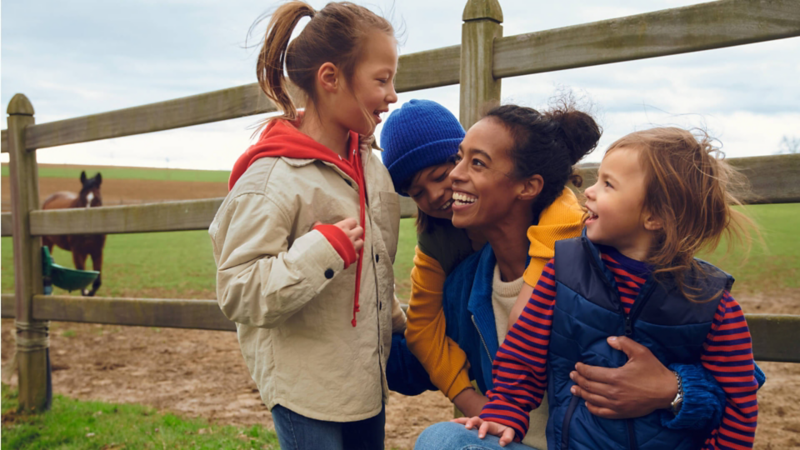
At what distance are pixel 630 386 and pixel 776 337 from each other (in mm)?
956

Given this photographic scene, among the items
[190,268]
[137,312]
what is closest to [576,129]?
[137,312]

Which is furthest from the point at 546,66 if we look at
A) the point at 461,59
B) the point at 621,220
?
the point at 621,220

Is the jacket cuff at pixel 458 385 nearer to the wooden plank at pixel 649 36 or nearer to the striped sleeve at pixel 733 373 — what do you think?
the striped sleeve at pixel 733 373

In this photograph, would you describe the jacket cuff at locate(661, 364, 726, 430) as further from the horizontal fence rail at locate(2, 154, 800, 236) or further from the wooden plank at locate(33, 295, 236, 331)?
the wooden plank at locate(33, 295, 236, 331)

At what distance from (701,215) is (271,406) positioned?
1.17 m

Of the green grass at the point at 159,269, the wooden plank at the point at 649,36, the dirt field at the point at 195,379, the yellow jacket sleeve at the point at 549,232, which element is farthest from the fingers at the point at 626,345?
the green grass at the point at 159,269

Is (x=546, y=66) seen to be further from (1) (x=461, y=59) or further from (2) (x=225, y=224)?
(2) (x=225, y=224)

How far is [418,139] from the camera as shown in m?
1.94

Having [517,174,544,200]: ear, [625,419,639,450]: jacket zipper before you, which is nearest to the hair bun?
[517,174,544,200]: ear

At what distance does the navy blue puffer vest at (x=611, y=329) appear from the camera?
1.32 m

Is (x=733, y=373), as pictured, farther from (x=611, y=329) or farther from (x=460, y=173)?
(x=460, y=173)

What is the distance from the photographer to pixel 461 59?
2.33 meters

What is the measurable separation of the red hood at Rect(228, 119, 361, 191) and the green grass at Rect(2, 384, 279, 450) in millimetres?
1885

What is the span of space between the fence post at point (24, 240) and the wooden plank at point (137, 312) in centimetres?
11
